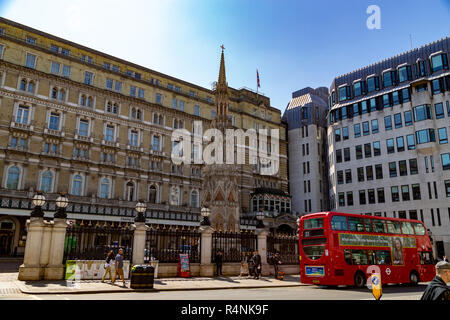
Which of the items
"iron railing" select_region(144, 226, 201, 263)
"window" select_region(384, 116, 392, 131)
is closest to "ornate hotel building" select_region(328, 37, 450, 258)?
"window" select_region(384, 116, 392, 131)

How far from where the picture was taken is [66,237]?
2012 centimetres

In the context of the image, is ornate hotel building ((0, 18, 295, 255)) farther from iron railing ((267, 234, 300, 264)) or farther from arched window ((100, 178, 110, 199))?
iron railing ((267, 234, 300, 264))

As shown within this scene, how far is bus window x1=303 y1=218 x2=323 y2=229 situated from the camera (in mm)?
20219

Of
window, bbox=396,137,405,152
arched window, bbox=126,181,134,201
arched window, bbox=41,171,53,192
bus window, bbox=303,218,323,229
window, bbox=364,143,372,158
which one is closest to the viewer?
bus window, bbox=303,218,323,229

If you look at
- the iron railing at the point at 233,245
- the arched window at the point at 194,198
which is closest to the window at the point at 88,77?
the arched window at the point at 194,198

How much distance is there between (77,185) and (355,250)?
3684 centimetres

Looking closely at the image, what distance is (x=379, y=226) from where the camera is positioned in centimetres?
2192

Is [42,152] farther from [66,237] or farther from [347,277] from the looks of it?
[347,277]

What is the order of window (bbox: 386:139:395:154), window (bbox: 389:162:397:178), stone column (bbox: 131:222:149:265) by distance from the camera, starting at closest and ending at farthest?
stone column (bbox: 131:222:149:265)
window (bbox: 389:162:397:178)
window (bbox: 386:139:395:154)

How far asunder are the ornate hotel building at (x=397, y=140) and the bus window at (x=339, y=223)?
33.6 m

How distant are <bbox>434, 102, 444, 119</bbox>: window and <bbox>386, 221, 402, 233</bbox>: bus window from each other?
3323 centimetres

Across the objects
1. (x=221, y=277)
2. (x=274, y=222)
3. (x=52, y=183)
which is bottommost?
(x=221, y=277)
